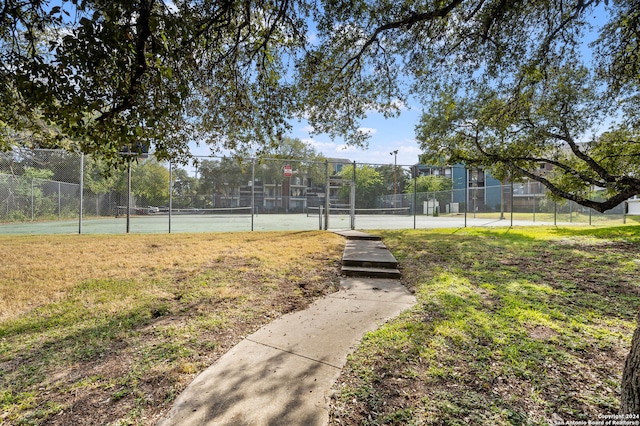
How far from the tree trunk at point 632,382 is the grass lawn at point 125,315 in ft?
8.33

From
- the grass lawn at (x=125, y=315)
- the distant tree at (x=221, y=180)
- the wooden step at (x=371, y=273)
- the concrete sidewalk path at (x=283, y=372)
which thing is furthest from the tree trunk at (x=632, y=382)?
the distant tree at (x=221, y=180)

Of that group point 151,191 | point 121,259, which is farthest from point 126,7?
point 151,191

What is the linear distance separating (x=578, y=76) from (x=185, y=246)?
12.0 m

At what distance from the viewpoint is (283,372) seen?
224 cm

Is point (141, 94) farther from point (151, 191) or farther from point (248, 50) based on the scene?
point (151, 191)

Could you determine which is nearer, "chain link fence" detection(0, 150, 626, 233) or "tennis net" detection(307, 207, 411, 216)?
"chain link fence" detection(0, 150, 626, 233)

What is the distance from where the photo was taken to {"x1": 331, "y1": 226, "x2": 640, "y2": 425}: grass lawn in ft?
6.07

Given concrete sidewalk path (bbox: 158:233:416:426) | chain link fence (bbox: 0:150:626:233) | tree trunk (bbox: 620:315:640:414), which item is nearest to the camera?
tree trunk (bbox: 620:315:640:414)

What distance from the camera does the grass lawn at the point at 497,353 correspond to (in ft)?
6.07

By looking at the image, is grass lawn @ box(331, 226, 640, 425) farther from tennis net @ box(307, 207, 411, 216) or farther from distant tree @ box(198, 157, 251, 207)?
distant tree @ box(198, 157, 251, 207)

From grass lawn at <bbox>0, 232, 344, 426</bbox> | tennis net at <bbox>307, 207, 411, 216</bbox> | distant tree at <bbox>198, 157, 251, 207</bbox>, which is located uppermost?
distant tree at <bbox>198, 157, 251, 207</bbox>

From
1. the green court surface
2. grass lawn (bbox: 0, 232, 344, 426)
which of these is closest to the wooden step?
grass lawn (bbox: 0, 232, 344, 426)

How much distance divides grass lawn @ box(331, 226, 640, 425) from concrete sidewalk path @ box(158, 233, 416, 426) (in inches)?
6.7

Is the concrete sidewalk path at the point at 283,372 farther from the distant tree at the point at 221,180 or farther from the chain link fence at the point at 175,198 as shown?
the distant tree at the point at 221,180
